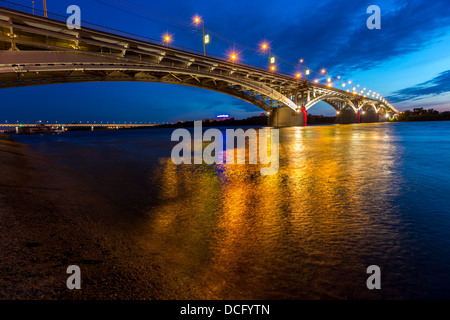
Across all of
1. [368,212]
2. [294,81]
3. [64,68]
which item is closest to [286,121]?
[294,81]

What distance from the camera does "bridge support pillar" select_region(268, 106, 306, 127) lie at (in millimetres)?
54906

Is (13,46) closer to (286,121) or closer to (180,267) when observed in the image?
(180,267)

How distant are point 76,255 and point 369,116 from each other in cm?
11966

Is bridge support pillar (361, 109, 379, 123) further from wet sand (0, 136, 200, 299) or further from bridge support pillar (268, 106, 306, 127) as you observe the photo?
wet sand (0, 136, 200, 299)

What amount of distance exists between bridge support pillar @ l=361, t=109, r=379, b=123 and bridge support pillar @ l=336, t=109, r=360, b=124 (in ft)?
28.2

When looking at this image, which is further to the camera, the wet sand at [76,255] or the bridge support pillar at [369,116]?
the bridge support pillar at [369,116]

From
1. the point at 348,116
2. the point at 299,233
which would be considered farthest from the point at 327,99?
the point at 299,233

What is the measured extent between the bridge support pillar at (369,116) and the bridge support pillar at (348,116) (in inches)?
338

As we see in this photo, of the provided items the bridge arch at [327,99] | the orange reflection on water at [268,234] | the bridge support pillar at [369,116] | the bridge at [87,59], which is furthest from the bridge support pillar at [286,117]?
the bridge support pillar at [369,116]

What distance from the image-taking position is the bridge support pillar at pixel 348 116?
84.4m

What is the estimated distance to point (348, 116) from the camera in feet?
285

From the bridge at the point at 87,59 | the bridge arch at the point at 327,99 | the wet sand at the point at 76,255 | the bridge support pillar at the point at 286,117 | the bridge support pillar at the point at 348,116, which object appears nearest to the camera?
the wet sand at the point at 76,255
